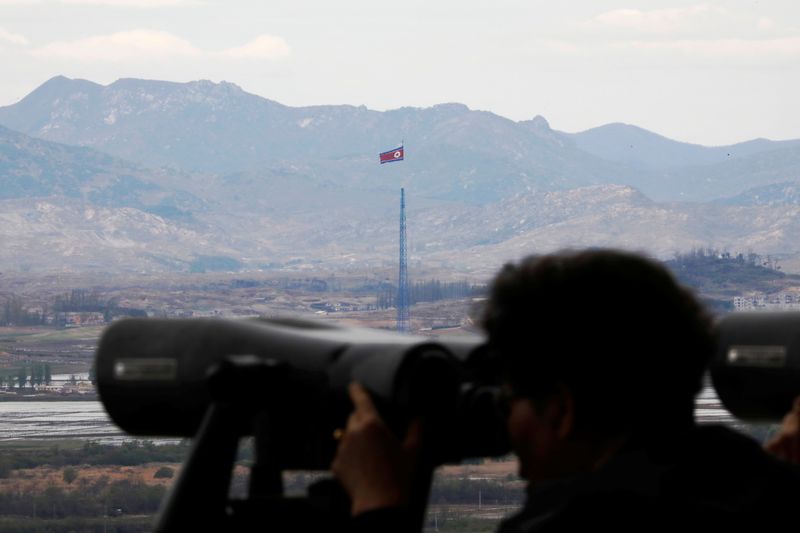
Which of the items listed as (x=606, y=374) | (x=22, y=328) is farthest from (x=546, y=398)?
(x=22, y=328)

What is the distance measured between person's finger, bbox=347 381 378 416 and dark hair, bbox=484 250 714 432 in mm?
267

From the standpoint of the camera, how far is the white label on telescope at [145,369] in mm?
2539

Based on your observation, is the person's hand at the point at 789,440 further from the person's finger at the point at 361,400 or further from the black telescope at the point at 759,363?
the person's finger at the point at 361,400

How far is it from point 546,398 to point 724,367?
0.83m

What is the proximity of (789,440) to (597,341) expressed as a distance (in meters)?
0.79

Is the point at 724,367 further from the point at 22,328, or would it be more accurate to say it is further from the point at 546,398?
the point at 22,328

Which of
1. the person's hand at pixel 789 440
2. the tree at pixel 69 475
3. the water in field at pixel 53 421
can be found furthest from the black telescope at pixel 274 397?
the water in field at pixel 53 421

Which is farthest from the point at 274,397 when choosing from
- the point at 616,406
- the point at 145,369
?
the point at 616,406

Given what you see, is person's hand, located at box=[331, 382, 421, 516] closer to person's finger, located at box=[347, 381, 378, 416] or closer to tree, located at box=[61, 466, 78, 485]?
person's finger, located at box=[347, 381, 378, 416]

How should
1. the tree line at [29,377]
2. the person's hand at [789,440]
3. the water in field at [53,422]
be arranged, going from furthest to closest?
the tree line at [29,377]
the water in field at [53,422]
the person's hand at [789,440]

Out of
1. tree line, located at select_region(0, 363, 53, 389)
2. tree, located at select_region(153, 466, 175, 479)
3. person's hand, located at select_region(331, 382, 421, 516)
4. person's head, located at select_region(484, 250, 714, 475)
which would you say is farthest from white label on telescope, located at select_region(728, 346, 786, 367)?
tree line, located at select_region(0, 363, 53, 389)

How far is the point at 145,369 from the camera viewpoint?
2566 millimetres

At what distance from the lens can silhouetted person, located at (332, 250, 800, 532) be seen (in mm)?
2107

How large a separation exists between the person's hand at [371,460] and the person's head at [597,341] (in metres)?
0.26
